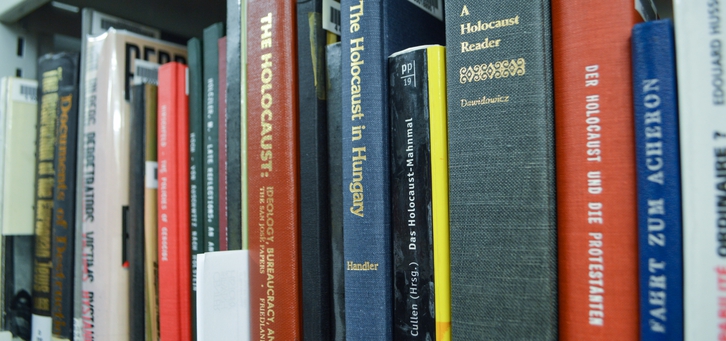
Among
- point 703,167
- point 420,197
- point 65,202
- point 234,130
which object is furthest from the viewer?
point 65,202

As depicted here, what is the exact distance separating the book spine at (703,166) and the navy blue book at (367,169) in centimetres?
22

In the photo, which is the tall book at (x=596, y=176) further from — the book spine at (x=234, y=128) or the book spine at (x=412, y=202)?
the book spine at (x=234, y=128)

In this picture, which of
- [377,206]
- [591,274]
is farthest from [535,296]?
[377,206]

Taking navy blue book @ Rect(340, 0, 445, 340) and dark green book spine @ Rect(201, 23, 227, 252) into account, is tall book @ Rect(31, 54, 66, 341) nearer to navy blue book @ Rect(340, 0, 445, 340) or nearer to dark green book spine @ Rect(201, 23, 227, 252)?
dark green book spine @ Rect(201, 23, 227, 252)

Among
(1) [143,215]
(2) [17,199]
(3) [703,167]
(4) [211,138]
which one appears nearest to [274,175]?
(4) [211,138]

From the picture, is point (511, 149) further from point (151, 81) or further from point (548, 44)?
point (151, 81)

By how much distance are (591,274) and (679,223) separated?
7cm

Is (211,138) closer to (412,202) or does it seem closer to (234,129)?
(234,129)

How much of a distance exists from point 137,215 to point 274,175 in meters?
0.25

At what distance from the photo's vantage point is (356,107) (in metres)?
0.46

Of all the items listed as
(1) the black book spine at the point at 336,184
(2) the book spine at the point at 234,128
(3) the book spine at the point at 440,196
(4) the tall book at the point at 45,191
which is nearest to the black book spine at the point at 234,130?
(2) the book spine at the point at 234,128

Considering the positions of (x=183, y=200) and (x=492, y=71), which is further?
(x=183, y=200)

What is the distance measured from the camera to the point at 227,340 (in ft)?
1.71

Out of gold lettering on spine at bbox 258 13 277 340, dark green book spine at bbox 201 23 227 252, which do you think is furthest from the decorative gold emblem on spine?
dark green book spine at bbox 201 23 227 252
